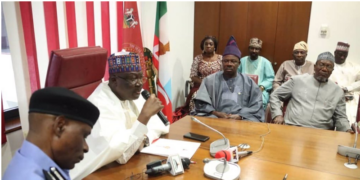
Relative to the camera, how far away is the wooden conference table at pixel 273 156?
49.2 inches

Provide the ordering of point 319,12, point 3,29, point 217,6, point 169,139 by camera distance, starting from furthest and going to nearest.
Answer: point 217,6
point 319,12
point 3,29
point 169,139

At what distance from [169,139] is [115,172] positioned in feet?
1.56

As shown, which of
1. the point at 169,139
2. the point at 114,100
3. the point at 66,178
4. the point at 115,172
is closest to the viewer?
the point at 66,178

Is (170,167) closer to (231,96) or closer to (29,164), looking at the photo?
(29,164)

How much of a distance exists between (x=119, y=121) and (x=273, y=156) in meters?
0.86

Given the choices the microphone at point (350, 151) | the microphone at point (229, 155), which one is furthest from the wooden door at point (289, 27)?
the microphone at point (229, 155)

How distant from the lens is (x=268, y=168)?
4.29ft

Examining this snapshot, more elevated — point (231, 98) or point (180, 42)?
point (180, 42)

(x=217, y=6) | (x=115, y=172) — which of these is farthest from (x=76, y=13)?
(x=217, y=6)

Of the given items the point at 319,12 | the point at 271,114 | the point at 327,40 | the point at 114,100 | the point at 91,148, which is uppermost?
the point at 319,12

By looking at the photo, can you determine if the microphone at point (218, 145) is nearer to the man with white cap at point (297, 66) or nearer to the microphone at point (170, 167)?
the microphone at point (170, 167)

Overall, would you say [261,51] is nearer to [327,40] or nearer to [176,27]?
[327,40]

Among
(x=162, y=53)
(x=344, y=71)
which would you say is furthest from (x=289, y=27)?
(x=162, y=53)

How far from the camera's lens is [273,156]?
56.8 inches
